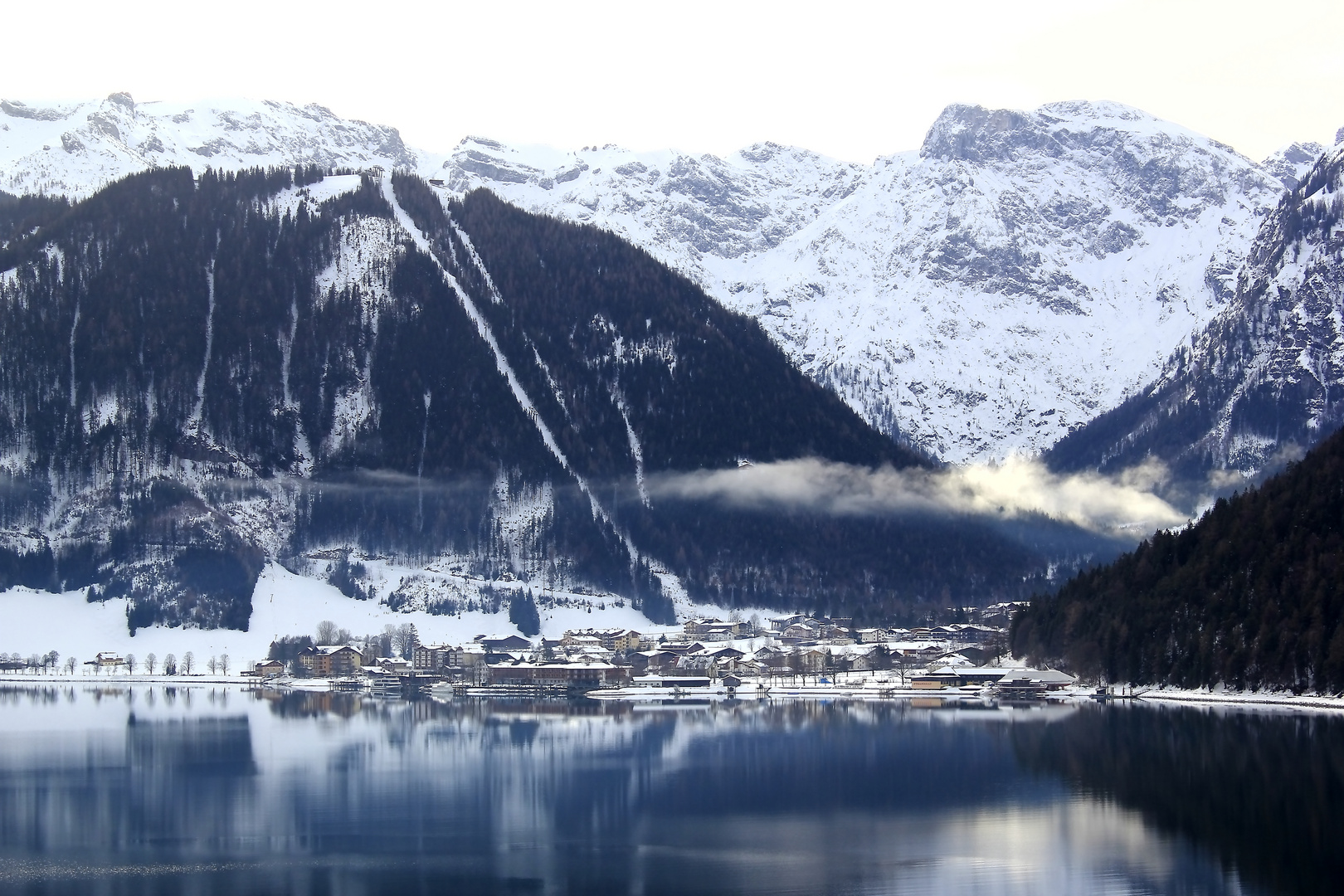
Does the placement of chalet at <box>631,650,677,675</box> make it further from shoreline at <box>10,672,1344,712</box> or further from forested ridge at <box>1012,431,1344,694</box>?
forested ridge at <box>1012,431,1344,694</box>

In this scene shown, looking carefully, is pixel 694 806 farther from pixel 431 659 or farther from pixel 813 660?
pixel 431 659

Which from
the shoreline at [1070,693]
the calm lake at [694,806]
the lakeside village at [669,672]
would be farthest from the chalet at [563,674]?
the calm lake at [694,806]

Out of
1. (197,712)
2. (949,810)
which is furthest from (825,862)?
(197,712)

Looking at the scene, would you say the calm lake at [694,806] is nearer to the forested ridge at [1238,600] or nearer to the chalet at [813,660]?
the forested ridge at [1238,600]

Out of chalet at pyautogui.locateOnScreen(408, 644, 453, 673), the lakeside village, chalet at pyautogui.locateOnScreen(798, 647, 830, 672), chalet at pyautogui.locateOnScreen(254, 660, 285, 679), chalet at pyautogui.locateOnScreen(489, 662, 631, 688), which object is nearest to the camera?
the lakeside village

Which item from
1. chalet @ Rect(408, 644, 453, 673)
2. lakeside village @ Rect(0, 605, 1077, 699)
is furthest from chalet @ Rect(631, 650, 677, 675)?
chalet @ Rect(408, 644, 453, 673)

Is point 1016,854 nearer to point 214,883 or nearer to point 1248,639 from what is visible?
point 214,883

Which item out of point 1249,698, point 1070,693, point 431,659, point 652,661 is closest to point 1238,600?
point 1249,698
